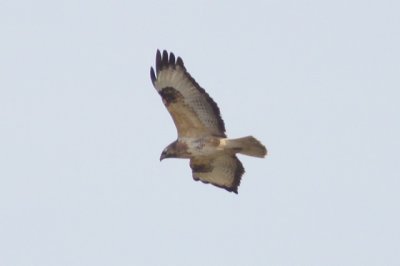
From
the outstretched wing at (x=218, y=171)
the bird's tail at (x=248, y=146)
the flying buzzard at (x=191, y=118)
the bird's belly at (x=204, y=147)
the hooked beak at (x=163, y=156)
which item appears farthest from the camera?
the outstretched wing at (x=218, y=171)

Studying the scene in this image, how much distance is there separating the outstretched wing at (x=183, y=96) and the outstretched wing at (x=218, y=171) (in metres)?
0.78

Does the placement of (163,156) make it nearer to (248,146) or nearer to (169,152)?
(169,152)

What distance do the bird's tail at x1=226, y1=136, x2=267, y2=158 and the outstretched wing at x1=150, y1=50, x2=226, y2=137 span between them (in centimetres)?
31

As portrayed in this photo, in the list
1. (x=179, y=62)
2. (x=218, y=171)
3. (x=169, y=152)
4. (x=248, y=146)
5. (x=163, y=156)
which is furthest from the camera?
(x=218, y=171)

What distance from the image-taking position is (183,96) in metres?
19.3

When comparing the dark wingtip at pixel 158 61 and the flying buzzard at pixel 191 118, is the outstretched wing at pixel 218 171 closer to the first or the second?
the flying buzzard at pixel 191 118

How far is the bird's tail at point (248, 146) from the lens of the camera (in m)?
18.9

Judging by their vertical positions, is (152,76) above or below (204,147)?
→ above

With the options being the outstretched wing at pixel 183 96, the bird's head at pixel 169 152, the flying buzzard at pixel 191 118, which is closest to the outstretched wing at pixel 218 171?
the flying buzzard at pixel 191 118

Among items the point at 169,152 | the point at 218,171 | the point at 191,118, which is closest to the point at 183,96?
the point at 191,118

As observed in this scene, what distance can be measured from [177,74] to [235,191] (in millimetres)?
2182

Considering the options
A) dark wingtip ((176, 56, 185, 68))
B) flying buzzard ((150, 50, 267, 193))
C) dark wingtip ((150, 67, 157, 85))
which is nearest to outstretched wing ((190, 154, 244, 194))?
flying buzzard ((150, 50, 267, 193))

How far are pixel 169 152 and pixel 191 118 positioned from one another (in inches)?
26.5

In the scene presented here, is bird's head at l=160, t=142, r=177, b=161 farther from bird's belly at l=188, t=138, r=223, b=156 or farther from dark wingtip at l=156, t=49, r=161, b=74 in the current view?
dark wingtip at l=156, t=49, r=161, b=74
